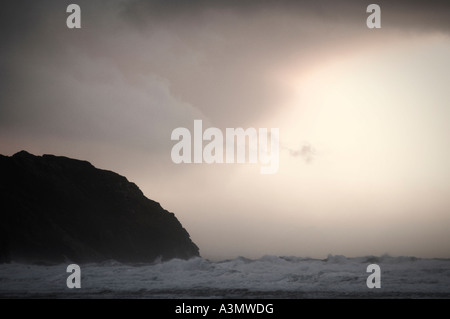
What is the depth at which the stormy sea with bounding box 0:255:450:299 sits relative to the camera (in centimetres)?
1623

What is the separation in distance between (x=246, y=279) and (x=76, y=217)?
628 inches

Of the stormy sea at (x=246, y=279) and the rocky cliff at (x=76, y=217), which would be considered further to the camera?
the rocky cliff at (x=76, y=217)

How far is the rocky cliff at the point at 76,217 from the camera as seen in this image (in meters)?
27.4

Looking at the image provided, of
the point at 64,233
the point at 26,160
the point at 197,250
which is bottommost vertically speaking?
the point at 197,250

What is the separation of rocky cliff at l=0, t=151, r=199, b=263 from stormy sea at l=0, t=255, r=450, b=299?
9.71 ft

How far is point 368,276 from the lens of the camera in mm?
18797

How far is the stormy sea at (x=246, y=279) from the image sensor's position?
1623 cm

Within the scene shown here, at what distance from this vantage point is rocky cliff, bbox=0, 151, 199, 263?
27375 mm

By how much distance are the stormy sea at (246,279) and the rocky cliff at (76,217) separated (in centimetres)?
296

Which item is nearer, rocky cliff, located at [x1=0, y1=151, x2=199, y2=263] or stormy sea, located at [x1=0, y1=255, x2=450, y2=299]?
stormy sea, located at [x1=0, y1=255, x2=450, y2=299]
